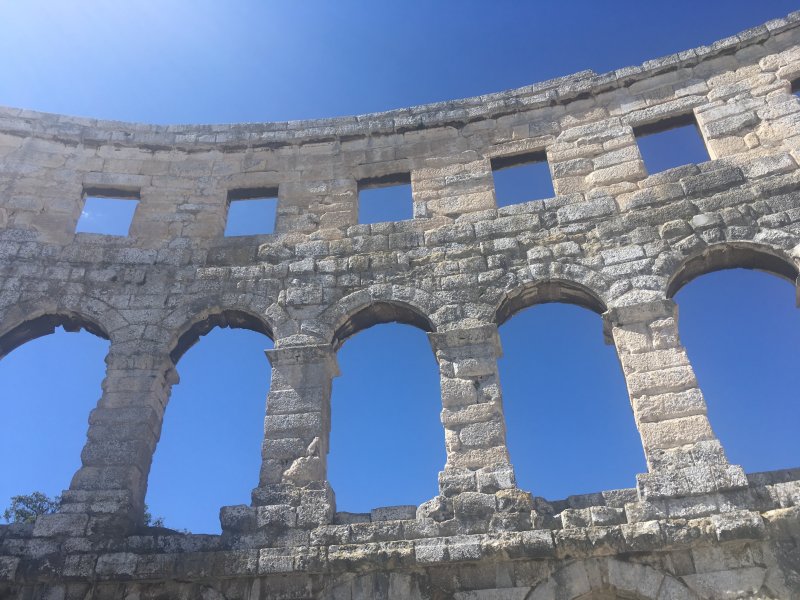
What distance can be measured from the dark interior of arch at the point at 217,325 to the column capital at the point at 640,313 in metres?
3.90

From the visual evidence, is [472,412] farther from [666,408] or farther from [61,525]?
[61,525]

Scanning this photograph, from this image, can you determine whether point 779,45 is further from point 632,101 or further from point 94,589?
point 94,589

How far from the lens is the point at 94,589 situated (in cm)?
577

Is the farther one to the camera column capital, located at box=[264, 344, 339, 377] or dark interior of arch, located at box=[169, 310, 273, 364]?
dark interior of arch, located at box=[169, 310, 273, 364]

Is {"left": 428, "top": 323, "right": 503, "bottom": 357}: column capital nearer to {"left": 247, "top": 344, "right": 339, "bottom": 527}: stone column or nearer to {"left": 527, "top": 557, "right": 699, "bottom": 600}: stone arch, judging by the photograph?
{"left": 247, "top": 344, "right": 339, "bottom": 527}: stone column

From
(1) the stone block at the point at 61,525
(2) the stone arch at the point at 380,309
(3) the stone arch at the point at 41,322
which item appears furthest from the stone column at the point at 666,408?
(3) the stone arch at the point at 41,322

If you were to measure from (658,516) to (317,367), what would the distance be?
3705mm

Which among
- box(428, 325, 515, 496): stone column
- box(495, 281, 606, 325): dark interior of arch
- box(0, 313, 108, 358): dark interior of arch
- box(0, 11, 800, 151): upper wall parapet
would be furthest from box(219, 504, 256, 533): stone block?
box(0, 11, 800, 151): upper wall parapet

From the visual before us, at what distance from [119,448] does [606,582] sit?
15.9ft

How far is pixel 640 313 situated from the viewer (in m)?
6.90

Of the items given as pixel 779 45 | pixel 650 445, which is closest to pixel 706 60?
pixel 779 45

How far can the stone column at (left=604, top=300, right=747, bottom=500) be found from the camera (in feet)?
18.6

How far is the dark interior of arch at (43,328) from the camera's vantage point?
7.98 metres

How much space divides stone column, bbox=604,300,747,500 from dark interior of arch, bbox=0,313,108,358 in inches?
240
